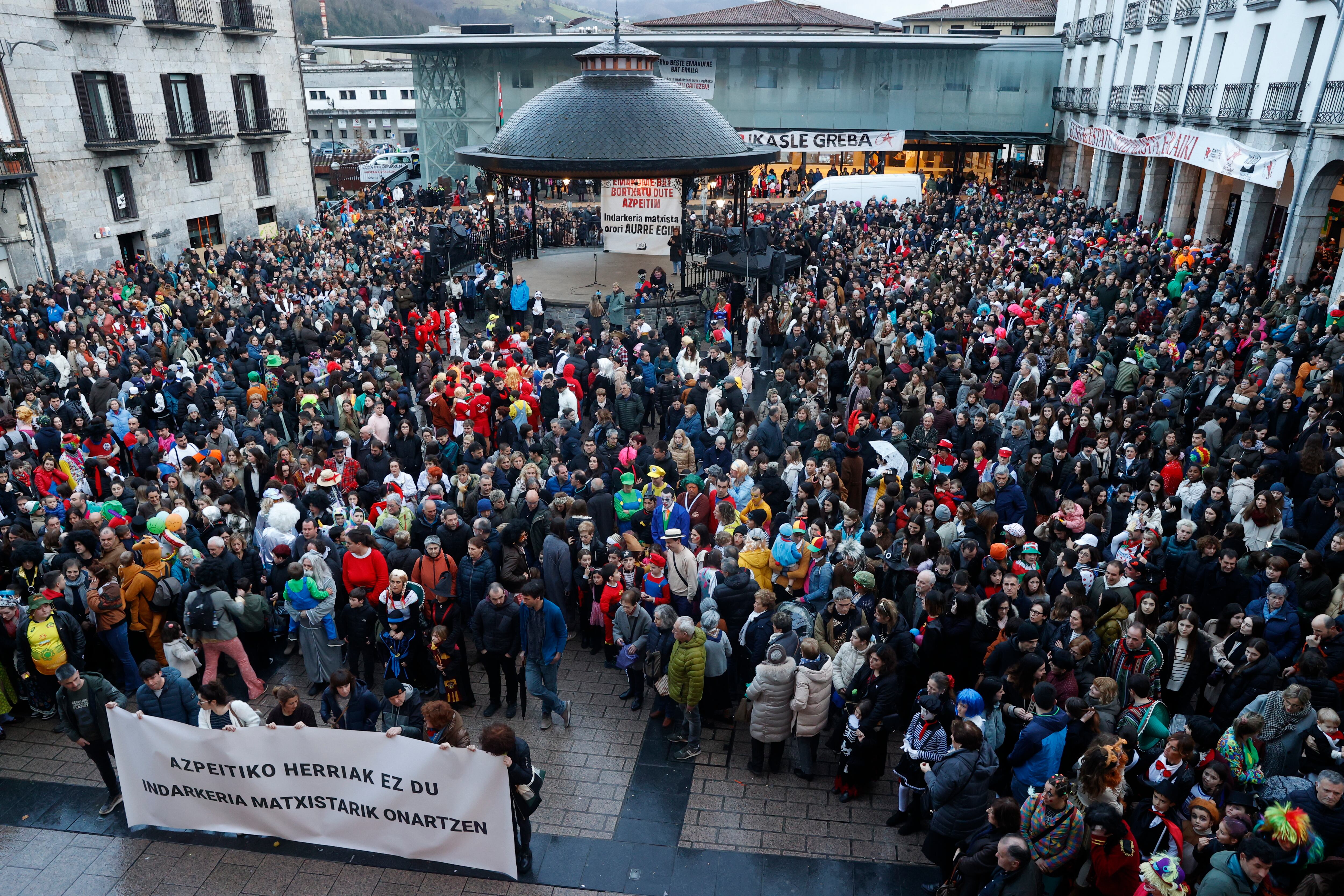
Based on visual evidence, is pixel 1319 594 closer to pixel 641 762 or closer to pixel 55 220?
pixel 641 762

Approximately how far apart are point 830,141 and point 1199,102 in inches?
675

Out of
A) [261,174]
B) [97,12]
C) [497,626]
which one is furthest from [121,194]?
[497,626]

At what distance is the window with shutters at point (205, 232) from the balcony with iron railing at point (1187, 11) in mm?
33283

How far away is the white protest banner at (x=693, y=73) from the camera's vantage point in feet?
135

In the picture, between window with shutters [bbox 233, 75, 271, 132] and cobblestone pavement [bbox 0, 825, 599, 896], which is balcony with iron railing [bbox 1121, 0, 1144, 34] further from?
cobblestone pavement [bbox 0, 825, 599, 896]

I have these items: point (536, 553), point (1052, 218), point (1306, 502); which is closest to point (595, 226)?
point (1052, 218)

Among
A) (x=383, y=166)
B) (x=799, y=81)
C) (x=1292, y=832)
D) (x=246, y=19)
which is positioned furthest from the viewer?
(x=383, y=166)

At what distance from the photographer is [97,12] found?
83.5ft

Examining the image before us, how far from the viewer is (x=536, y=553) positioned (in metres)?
9.34

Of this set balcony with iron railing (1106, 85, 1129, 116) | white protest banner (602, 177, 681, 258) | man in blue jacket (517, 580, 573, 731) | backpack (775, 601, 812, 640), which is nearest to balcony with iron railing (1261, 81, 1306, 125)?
balcony with iron railing (1106, 85, 1129, 116)

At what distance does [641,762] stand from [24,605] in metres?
5.92

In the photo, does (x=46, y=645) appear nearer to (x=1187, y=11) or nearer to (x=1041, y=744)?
(x=1041, y=744)

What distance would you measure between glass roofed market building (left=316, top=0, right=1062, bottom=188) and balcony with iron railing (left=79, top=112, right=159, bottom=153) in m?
14.9

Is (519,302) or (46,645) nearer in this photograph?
(46,645)
